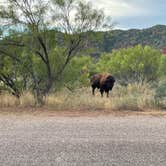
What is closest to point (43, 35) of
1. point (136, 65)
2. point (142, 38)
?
point (136, 65)

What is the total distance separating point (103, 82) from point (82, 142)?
Answer: 15802mm

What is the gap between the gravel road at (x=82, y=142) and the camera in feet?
26.1

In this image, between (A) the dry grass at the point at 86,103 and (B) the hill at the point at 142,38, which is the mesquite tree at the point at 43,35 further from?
(B) the hill at the point at 142,38

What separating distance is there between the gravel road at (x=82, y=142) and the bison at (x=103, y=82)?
11788 mm

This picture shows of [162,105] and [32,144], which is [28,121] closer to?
[32,144]

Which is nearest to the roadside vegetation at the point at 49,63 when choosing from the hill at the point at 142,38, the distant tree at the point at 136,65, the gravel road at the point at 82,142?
the gravel road at the point at 82,142

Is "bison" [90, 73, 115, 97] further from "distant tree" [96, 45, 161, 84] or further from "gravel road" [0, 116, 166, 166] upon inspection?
"gravel road" [0, 116, 166, 166]

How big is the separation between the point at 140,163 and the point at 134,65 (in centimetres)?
2848

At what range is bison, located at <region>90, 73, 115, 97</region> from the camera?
82.1ft

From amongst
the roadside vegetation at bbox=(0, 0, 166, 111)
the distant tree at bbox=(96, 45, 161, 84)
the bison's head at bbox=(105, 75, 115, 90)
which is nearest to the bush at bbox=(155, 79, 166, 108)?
the roadside vegetation at bbox=(0, 0, 166, 111)

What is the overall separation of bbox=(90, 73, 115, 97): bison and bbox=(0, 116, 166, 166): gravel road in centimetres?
1179

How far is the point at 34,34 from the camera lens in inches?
717

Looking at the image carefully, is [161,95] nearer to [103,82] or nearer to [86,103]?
[86,103]

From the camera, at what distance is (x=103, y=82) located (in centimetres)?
2516
